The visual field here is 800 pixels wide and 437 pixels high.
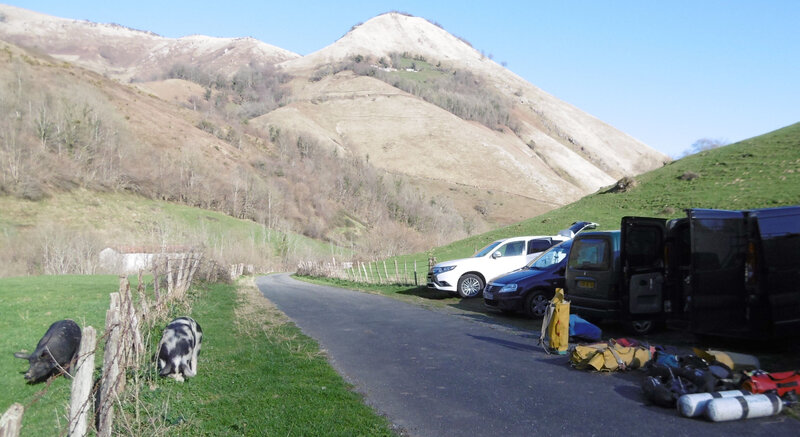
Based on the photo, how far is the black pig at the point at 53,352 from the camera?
1172 cm

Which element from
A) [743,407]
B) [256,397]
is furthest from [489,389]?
[256,397]

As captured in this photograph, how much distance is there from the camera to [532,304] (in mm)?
14570

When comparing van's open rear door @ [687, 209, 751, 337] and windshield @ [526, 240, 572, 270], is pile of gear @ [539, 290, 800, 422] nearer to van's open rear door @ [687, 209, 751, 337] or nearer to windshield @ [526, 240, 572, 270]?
van's open rear door @ [687, 209, 751, 337]

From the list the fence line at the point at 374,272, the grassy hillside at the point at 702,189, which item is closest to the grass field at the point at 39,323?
the fence line at the point at 374,272

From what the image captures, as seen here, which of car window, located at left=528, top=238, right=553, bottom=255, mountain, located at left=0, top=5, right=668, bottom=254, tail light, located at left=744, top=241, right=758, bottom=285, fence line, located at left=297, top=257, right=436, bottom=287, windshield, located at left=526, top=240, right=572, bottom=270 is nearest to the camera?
tail light, located at left=744, top=241, right=758, bottom=285

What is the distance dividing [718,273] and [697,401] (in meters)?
3.52

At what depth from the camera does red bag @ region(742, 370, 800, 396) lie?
663 cm

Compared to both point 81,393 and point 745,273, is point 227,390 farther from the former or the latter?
point 745,273

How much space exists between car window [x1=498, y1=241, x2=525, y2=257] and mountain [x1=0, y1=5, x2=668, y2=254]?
40361 mm

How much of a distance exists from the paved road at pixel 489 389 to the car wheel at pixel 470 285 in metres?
6.24

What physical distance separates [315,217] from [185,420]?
3584 inches

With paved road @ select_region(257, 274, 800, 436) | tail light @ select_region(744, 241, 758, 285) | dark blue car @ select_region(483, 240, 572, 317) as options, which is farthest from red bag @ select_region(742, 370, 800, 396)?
dark blue car @ select_region(483, 240, 572, 317)

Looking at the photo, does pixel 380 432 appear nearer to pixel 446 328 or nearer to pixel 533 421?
pixel 533 421

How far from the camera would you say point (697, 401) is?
6.33 m
